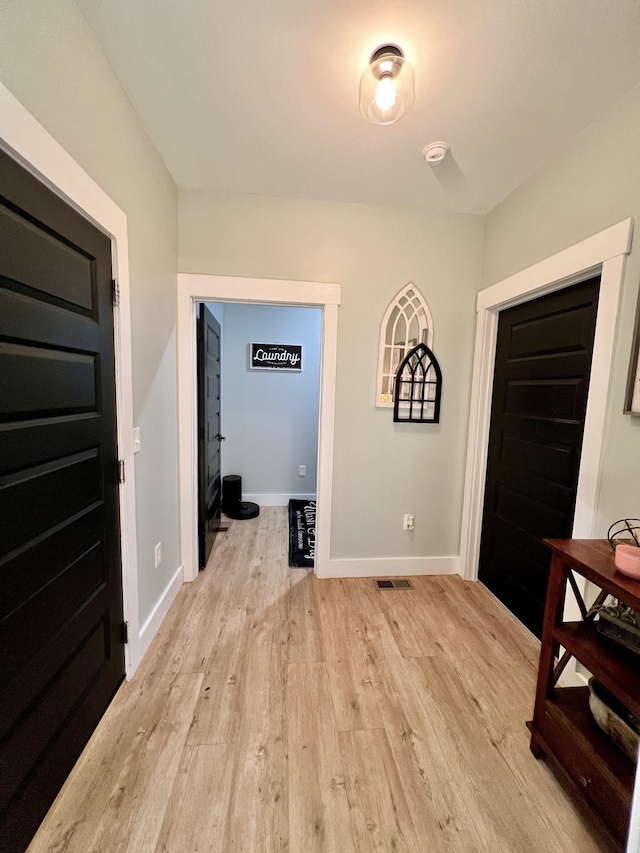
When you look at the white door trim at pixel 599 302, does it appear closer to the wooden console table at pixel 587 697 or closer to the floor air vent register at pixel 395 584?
the wooden console table at pixel 587 697

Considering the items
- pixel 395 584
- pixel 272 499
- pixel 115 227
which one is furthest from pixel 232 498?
pixel 115 227

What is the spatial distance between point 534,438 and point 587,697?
117cm

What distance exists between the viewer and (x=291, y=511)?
11.9 feet

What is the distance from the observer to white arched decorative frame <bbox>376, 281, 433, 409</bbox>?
2.21 metres

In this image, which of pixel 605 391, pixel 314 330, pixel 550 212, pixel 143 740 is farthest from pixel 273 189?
pixel 143 740

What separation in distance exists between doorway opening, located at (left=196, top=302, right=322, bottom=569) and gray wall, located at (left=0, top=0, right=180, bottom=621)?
4.91ft

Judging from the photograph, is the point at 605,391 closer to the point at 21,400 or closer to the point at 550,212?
the point at 550,212

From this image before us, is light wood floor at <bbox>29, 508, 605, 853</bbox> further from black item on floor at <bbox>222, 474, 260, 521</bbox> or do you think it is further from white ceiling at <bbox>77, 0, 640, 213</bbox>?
white ceiling at <bbox>77, 0, 640, 213</bbox>

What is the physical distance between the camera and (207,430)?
250 centimetres

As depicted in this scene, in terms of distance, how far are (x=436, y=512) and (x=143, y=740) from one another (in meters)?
2.02

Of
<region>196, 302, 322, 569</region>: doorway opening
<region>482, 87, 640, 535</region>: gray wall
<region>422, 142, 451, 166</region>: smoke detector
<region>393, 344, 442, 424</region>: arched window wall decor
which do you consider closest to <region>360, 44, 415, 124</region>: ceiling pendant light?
<region>422, 142, 451, 166</region>: smoke detector

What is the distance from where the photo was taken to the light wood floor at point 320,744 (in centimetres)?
99

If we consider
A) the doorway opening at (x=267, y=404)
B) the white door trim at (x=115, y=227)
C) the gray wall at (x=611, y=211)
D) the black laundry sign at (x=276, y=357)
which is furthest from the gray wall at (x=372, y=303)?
the black laundry sign at (x=276, y=357)

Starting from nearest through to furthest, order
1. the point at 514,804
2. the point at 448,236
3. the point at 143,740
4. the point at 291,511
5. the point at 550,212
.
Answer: the point at 514,804 → the point at 143,740 → the point at 550,212 → the point at 448,236 → the point at 291,511
